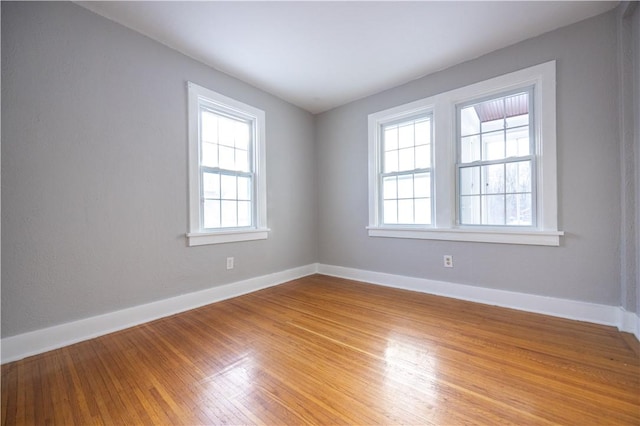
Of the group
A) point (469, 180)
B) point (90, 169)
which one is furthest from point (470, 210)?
point (90, 169)

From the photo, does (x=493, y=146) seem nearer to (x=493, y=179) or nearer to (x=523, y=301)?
(x=493, y=179)

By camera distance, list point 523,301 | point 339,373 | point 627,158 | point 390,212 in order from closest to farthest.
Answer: point 339,373
point 627,158
point 523,301
point 390,212

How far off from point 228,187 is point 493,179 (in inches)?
117

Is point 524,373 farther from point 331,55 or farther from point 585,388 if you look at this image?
point 331,55

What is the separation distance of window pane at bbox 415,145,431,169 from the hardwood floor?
1.75 meters

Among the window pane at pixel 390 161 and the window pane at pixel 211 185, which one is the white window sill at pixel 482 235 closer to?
the window pane at pixel 390 161

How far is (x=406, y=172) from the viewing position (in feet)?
11.0

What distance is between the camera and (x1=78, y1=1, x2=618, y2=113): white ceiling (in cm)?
207

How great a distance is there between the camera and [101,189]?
2119 mm

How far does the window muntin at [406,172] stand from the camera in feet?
10.5

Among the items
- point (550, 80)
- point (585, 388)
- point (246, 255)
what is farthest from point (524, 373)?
point (246, 255)

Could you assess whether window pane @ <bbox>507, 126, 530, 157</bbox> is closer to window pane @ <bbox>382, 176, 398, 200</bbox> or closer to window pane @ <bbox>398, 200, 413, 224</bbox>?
window pane @ <bbox>398, 200, 413, 224</bbox>

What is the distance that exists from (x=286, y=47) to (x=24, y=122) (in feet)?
6.97

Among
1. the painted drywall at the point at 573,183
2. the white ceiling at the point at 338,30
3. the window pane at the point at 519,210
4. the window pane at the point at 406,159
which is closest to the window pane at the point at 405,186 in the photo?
the window pane at the point at 406,159
